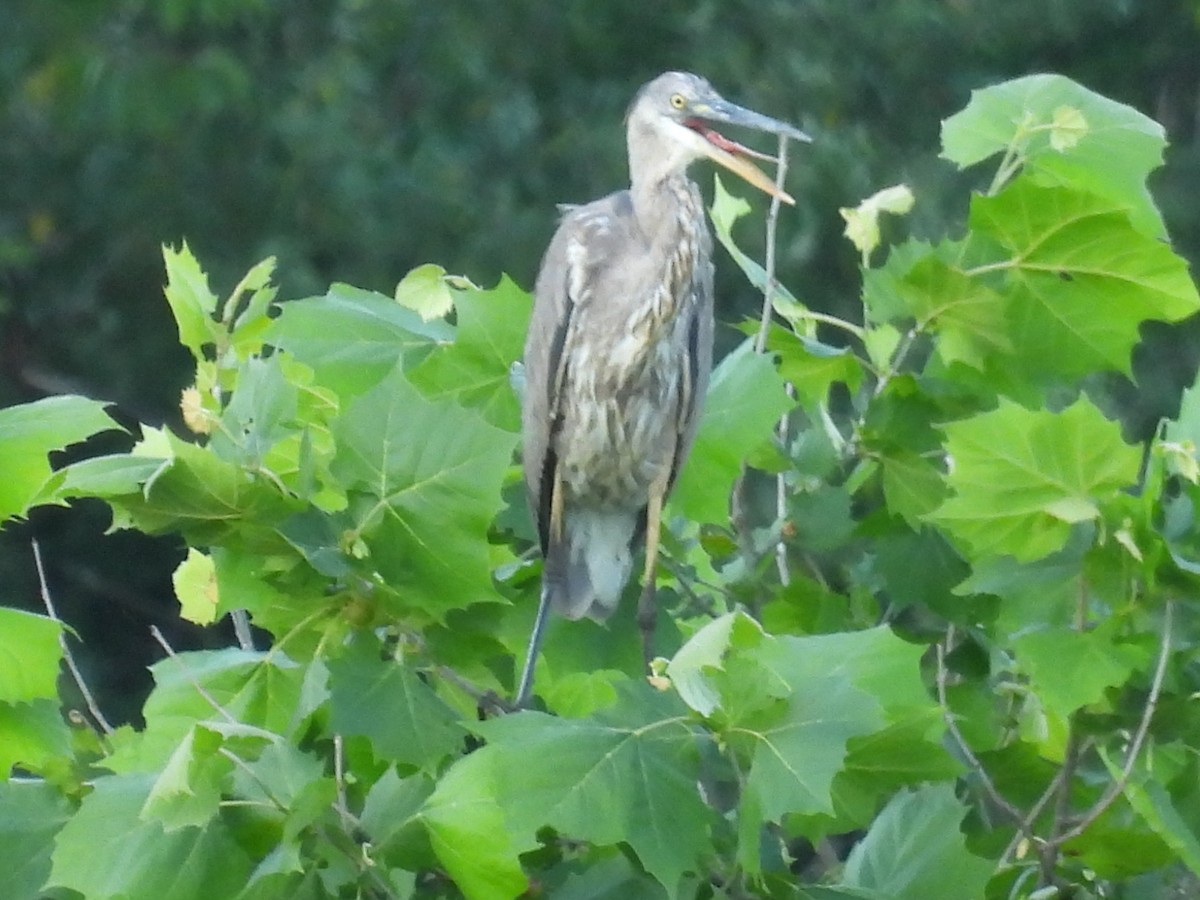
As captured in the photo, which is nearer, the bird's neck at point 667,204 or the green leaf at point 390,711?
the green leaf at point 390,711

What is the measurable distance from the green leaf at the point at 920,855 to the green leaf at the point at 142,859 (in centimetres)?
50

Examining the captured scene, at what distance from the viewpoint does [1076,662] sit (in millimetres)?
1568

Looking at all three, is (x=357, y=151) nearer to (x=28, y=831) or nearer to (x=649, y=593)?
(x=649, y=593)

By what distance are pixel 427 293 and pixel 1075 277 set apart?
2.24 ft

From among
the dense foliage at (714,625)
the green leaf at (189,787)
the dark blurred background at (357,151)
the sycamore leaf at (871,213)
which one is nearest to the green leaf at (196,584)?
the dense foliage at (714,625)

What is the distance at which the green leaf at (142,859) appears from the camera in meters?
1.48

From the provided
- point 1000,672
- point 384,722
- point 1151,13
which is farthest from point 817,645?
point 1151,13

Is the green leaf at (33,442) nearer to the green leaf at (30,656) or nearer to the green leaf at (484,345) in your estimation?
the green leaf at (30,656)

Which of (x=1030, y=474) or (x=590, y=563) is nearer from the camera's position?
(x=1030, y=474)

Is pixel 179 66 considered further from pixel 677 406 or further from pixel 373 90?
pixel 677 406

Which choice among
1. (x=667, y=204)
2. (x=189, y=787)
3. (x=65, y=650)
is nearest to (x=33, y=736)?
(x=65, y=650)

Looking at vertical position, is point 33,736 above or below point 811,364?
below

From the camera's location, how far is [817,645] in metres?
1.55

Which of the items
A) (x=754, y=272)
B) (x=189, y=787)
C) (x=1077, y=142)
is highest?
(x=1077, y=142)
